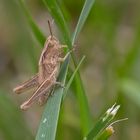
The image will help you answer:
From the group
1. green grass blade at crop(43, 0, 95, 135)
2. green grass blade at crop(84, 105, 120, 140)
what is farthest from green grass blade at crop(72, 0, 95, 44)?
green grass blade at crop(84, 105, 120, 140)

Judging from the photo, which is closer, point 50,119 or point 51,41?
point 50,119

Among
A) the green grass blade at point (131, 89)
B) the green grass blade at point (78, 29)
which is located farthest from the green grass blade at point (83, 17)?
the green grass blade at point (131, 89)

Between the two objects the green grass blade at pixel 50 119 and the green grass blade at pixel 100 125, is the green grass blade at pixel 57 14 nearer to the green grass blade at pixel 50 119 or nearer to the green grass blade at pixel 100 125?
the green grass blade at pixel 50 119

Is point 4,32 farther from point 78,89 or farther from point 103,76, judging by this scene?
point 78,89

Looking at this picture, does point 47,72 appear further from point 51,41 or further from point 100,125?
point 100,125

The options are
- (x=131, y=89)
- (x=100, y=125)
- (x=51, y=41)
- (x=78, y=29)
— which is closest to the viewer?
(x=100, y=125)

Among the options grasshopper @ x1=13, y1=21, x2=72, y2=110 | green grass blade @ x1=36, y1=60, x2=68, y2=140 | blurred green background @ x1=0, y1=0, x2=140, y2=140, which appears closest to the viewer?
green grass blade @ x1=36, y1=60, x2=68, y2=140

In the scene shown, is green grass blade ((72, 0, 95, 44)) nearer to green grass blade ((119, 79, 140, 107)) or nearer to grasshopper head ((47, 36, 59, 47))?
grasshopper head ((47, 36, 59, 47))

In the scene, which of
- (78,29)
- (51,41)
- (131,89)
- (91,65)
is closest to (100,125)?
(78,29)
